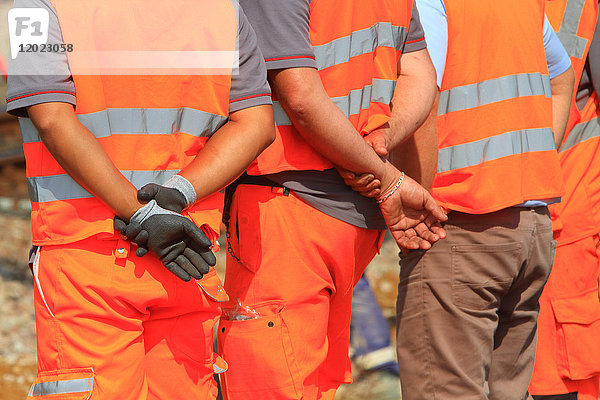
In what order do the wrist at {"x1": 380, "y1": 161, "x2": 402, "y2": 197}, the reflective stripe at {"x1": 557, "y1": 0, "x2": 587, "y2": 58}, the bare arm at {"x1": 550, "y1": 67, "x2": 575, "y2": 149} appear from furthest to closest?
the reflective stripe at {"x1": 557, "y1": 0, "x2": 587, "y2": 58} → the bare arm at {"x1": 550, "y1": 67, "x2": 575, "y2": 149} → the wrist at {"x1": 380, "y1": 161, "x2": 402, "y2": 197}

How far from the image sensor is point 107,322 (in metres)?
2.16

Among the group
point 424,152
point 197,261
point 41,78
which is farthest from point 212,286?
point 424,152

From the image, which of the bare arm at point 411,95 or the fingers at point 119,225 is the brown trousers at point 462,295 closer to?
the bare arm at point 411,95

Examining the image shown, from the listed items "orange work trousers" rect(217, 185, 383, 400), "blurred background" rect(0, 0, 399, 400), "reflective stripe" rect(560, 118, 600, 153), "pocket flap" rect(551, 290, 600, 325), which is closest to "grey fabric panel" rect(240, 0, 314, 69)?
"orange work trousers" rect(217, 185, 383, 400)

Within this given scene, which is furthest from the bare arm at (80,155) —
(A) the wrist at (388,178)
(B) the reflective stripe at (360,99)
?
(A) the wrist at (388,178)

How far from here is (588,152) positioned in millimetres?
3701

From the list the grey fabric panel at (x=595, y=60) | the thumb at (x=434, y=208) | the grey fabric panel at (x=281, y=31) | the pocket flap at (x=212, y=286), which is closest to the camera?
the pocket flap at (x=212, y=286)

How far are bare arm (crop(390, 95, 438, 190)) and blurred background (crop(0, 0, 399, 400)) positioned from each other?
1.54 meters

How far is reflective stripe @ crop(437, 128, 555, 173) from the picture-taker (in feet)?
9.86

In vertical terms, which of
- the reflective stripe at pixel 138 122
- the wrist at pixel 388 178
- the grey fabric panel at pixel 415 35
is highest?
the grey fabric panel at pixel 415 35

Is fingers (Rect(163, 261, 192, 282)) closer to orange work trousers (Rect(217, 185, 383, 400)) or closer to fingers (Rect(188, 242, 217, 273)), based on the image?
fingers (Rect(188, 242, 217, 273))

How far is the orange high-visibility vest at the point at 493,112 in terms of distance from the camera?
2949 mm

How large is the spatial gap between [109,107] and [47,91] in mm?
186

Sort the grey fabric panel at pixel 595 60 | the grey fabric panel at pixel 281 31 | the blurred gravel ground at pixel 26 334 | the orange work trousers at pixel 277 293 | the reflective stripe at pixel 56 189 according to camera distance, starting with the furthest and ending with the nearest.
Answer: the blurred gravel ground at pixel 26 334 → the grey fabric panel at pixel 595 60 → the orange work trousers at pixel 277 293 → the grey fabric panel at pixel 281 31 → the reflective stripe at pixel 56 189
